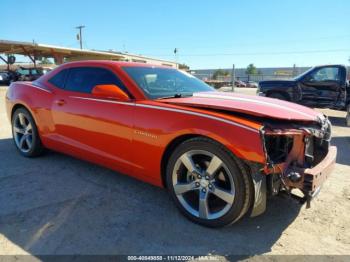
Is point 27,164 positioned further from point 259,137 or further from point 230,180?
point 259,137

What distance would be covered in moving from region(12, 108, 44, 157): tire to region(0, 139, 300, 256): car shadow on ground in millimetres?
759

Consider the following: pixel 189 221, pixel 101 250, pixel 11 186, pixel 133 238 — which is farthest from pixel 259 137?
pixel 11 186

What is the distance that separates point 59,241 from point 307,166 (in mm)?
2199

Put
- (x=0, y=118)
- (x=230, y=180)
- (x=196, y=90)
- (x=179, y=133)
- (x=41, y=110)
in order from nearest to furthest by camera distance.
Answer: (x=230, y=180) < (x=179, y=133) < (x=196, y=90) < (x=41, y=110) < (x=0, y=118)

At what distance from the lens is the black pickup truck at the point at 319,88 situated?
361 inches

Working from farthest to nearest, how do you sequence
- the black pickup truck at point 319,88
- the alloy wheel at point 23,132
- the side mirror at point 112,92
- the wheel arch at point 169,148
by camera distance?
the black pickup truck at point 319,88, the alloy wheel at point 23,132, the side mirror at point 112,92, the wheel arch at point 169,148

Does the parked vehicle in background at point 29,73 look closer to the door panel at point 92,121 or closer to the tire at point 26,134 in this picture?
the tire at point 26,134

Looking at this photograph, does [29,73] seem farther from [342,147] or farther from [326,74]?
[342,147]

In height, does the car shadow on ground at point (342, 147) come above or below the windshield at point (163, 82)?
below

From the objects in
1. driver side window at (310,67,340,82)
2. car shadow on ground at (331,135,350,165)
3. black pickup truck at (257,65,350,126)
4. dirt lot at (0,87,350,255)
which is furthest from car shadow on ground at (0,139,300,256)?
driver side window at (310,67,340,82)

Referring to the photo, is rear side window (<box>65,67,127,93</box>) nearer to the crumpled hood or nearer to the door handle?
the door handle

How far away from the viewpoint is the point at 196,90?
404 centimetres

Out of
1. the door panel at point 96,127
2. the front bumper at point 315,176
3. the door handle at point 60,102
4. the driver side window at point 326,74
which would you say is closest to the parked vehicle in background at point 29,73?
the driver side window at point 326,74

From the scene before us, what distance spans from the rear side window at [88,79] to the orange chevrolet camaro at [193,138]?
0.05 ft
